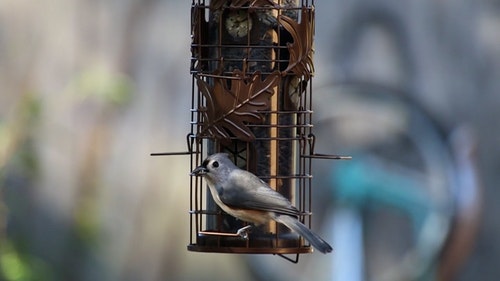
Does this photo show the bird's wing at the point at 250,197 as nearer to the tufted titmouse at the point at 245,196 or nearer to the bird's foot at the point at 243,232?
the tufted titmouse at the point at 245,196

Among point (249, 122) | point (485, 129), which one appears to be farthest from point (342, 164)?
point (249, 122)

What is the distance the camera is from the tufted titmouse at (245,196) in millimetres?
4141

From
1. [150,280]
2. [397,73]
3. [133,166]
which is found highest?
[397,73]

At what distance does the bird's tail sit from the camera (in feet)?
12.8

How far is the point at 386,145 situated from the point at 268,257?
2.79 feet

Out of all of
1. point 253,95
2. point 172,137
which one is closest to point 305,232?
point 253,95

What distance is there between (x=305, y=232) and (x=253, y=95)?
573 mm

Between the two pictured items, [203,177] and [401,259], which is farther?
[401,259]

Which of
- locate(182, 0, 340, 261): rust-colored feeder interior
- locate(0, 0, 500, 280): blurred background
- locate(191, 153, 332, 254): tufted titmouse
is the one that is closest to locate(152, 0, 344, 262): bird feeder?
locate(182, 0, 340, 261): rust-colored feeder interior

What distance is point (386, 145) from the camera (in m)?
6.46

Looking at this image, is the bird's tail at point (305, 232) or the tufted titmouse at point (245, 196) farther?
the tufted titmouse at point (245, 196)

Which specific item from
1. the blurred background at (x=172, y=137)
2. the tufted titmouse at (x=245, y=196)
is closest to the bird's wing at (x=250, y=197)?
the tufted titmouse at (x=245, y=196)

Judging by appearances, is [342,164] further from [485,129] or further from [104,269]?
[104,269]

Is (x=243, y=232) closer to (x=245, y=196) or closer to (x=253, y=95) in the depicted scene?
(x=245, y=196)
